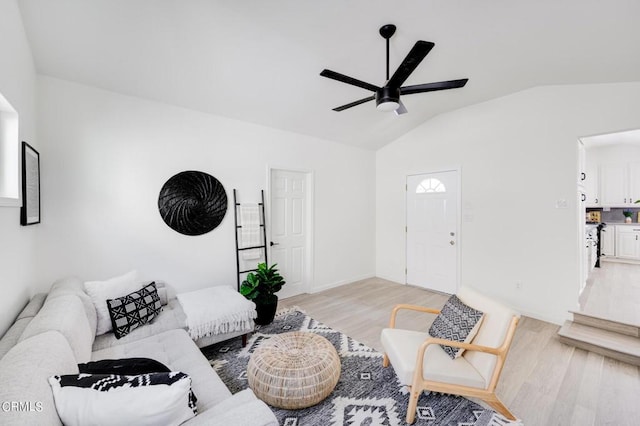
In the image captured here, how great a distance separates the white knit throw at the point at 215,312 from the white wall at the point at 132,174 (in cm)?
68

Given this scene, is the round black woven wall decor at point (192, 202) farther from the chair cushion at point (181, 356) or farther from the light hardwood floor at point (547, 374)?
the light hardwood floor at point (547, 374)

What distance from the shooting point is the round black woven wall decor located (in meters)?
3.09

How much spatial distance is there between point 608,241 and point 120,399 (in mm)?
8784

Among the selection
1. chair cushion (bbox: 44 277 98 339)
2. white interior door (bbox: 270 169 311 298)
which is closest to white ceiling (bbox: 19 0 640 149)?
white interior door (bbox: 270 169 311 298)

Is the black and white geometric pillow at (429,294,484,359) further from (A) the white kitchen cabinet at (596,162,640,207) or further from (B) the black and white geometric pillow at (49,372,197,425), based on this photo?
(A) the white kitchen cabinet at (596,162,640,207)

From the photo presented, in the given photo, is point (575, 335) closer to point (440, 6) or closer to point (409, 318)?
point (409, 318)

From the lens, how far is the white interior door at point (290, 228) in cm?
414

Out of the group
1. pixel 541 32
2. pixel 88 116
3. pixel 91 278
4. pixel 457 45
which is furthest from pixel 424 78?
pixel 91 278

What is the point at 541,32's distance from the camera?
234cm

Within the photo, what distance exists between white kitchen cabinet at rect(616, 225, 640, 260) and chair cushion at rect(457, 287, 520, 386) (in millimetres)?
6524

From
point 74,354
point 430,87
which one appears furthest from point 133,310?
point 430,87

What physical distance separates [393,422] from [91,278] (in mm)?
3014

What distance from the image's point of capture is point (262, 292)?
322 centimetres

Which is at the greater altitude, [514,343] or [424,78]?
[424,78]
